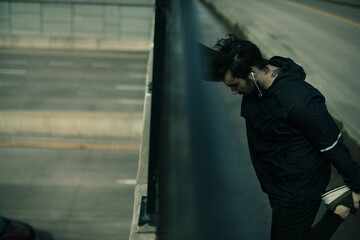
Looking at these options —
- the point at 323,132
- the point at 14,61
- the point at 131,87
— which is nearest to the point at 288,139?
the point at 323,132

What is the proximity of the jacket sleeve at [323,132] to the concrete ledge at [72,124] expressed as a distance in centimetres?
1524

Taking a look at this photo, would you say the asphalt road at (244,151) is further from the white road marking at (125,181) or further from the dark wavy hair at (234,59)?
the white road marking at (125,181)

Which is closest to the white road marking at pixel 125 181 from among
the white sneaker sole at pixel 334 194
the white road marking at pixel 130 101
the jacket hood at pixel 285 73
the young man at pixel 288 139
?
the white road marking at pixel 130 101

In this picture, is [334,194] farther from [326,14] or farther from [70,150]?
[70,150]

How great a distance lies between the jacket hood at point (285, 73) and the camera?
72.2 inches

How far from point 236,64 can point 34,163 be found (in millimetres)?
15090

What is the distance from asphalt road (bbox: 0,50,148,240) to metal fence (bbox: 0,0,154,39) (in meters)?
1.84

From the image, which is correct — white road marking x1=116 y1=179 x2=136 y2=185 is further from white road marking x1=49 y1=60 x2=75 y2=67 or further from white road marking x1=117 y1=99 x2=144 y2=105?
white road marking x1=49 y1=60 x2=75 y2=67

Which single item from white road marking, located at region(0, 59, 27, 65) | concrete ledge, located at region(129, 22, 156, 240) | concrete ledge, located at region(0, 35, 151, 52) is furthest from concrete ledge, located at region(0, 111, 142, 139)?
concrete ledge, located at region(129, 22, 156, 240)

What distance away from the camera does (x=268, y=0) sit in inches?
722

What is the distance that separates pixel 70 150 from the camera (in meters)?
16.6

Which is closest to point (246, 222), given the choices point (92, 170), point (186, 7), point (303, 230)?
point (303, 230)

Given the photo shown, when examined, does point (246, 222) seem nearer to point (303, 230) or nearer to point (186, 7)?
point (303, 230)

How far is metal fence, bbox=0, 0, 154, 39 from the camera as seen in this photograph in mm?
25281
